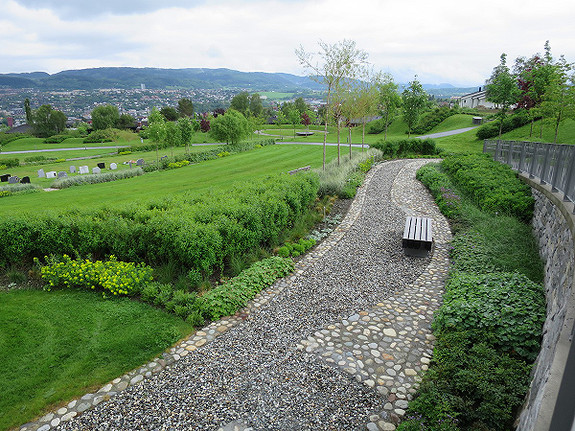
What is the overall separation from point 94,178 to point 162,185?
23.6 feet

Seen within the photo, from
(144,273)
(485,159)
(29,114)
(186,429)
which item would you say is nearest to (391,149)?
(485,159)

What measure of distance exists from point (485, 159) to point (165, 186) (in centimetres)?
1768

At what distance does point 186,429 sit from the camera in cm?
374

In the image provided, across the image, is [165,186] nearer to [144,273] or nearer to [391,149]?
[144,273]

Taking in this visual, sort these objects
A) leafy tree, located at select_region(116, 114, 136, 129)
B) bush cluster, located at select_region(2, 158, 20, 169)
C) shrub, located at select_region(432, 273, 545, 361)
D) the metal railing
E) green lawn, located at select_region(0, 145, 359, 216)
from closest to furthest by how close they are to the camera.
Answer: shrub, located at select_region(432, 273, 545, 361) → the metal railing → green lawn, located at select_region(0, 145, 359, 216) → bush cluster, located at select_region(2, 158, 20, 169) → leafy tree, located at select_region(116, 114, 136, 129)

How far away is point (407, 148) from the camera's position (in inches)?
1077

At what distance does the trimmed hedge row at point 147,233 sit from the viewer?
6844 millimetres

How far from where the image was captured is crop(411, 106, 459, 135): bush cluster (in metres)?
47.7

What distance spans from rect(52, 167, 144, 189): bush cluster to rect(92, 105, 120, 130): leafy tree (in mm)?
57882

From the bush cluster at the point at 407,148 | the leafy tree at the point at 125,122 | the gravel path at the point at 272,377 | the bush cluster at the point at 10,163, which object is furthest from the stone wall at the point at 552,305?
the leafy tree at the point at 125,122

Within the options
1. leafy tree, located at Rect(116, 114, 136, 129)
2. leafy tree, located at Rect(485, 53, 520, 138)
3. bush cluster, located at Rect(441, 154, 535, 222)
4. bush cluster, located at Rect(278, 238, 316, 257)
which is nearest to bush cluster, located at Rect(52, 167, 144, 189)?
bush cluster, located at Rect(278, 238, 316, 257)

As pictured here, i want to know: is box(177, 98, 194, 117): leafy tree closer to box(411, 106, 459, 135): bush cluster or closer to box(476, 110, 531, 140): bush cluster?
box(411, 106, 459, 135): bush cluster

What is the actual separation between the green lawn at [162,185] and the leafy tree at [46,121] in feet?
225

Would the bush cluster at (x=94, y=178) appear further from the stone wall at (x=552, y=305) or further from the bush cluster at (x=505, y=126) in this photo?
the bush cluster at (x=505, y=126)
